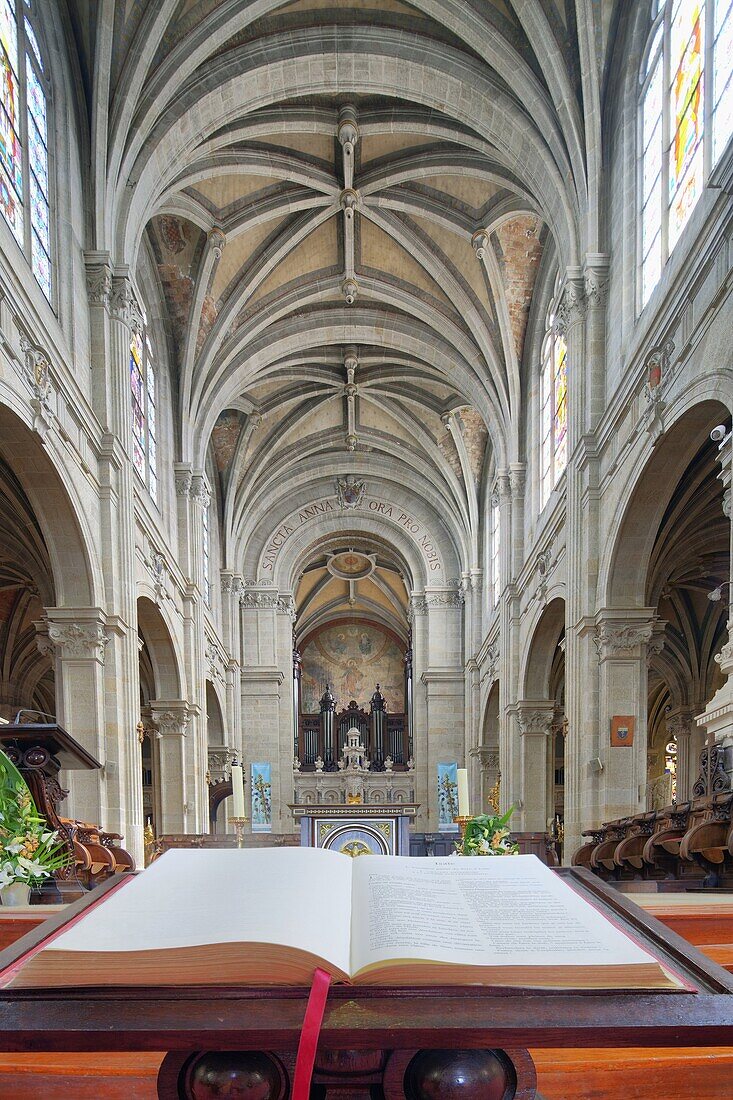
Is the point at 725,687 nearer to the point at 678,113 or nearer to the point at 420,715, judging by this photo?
the point at 678,113

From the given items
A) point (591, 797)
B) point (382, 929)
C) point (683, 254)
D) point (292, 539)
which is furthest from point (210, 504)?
point (382, 929)

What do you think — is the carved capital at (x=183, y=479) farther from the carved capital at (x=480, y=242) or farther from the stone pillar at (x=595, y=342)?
the stone pillar at (x=595, y=342)

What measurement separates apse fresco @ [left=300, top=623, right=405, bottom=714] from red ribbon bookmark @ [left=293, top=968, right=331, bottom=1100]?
118 ft

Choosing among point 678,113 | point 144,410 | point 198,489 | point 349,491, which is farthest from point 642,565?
point 349,491

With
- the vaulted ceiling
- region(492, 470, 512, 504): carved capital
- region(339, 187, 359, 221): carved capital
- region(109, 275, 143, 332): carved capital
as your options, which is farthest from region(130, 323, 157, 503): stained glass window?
region(492, 470, 512, 504): carved capital

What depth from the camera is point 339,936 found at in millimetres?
1505

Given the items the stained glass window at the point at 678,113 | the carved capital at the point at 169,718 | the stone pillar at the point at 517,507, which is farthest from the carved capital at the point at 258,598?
the stained glass window at the point at 678,113

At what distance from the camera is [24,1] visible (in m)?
10.6

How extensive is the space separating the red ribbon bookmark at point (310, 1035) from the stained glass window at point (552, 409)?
46.9 feet

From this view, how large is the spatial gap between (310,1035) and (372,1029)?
89 millimetres

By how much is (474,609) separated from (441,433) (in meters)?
5.05

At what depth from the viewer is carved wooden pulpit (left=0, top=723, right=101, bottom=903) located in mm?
4934

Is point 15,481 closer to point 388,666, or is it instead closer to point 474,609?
point 474,609

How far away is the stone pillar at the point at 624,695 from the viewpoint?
11.5 m
